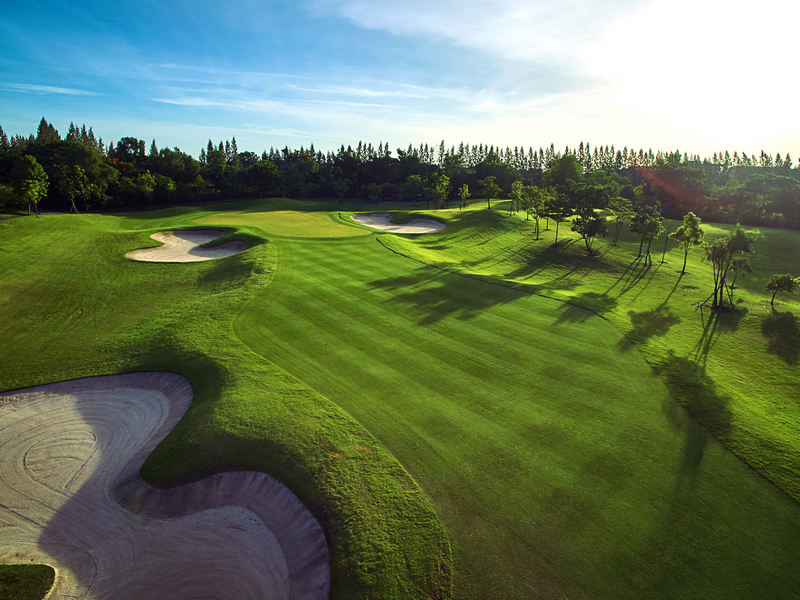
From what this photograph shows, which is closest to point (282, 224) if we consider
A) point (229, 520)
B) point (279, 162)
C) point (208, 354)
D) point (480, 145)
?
point (208, 354)

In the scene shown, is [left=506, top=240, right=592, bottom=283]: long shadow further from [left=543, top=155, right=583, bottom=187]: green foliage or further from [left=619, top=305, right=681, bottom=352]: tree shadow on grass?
[left=543, top=155, right=583, bottom=187]: green foliage

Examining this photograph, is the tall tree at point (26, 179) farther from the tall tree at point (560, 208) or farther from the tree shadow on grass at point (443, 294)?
the tall tree at point (560, 208)

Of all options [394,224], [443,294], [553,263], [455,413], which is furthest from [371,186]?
[455,413]

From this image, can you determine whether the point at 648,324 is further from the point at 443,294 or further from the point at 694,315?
the point at 443,294

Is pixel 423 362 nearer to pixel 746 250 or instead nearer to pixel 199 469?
pixel 199 469

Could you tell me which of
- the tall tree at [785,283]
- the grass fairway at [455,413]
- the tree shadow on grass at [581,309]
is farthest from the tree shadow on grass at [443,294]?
the tall tree at [785,283]

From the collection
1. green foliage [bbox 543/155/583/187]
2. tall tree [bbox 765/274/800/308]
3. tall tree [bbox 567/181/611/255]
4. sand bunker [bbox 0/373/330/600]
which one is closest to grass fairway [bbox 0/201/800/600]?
sand bunker [bbox 0/373/330/600]
